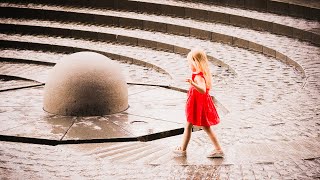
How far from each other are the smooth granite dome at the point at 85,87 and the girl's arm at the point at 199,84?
2419 millimetres

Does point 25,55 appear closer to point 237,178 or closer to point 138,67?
point 138,67

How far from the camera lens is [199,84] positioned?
606 cm

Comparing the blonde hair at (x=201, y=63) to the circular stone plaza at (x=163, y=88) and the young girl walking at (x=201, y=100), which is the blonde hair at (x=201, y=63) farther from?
the circular stone plaza at (x=163, y=88)

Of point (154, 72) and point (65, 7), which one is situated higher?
point (65, 7)

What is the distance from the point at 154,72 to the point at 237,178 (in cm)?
604

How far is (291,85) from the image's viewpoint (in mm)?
9484

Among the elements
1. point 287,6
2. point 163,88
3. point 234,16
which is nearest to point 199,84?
point 163,88

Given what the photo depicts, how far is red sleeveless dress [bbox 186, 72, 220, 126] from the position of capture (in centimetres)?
611

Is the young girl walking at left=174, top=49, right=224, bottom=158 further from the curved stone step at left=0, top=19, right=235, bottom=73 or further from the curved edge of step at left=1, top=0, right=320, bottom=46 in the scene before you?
the curved edge of step at left=1, top=0, right=320, bottom=46

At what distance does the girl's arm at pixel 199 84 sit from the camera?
6.00 metres

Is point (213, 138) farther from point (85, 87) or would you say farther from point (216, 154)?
point (85, 87)

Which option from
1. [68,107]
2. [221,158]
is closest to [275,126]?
[221,158]

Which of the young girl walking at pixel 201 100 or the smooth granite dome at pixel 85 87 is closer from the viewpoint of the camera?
the young girl walking at pixel 201 100

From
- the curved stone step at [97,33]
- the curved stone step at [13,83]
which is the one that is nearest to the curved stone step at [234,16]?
the curved stone step at [97,33]
